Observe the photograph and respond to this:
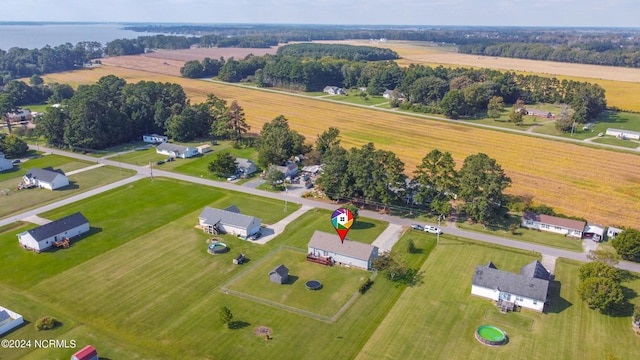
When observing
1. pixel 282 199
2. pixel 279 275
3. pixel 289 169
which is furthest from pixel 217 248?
pixel 289 169

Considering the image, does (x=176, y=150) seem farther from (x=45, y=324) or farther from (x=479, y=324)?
(x=479, y=324)

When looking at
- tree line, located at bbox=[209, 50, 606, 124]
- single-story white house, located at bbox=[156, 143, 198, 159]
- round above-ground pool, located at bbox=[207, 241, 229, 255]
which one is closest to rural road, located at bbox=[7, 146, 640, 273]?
single-story white house, located at bbox=[156, 143, 198, 159]

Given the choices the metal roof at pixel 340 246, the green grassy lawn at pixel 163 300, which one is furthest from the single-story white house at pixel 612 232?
the metal roof at pixel 340 246

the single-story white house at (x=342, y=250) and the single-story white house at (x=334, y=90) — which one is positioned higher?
the single-story white house at (x=334, y=90)

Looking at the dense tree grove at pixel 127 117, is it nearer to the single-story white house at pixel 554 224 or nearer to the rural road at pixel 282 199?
the rural road at pixel 282 199

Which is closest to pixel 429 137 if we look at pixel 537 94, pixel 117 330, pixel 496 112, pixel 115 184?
pixel 496 112

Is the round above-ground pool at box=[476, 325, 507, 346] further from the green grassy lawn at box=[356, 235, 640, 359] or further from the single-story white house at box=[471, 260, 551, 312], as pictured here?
the single-story white house at box=[471, 260, 551, 312]
